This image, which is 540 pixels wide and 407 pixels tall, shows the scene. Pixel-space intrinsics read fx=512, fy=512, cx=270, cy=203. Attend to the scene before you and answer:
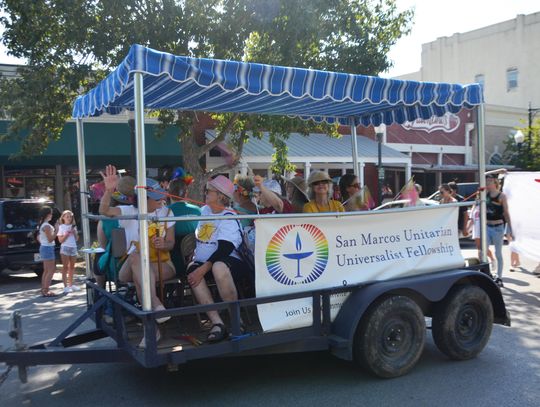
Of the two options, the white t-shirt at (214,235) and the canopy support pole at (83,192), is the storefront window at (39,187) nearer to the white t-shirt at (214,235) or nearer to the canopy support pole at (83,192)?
the canopy support pole at (83,192)

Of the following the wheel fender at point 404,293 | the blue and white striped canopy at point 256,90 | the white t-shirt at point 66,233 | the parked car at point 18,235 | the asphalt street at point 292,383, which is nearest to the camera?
the blue and white striped canopy at point 256,90

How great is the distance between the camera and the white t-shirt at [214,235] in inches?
177

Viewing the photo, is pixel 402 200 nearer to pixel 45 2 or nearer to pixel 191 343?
pixel 191 343

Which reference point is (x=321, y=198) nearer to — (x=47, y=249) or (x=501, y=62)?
(x=47, y=249)

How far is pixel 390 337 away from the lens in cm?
452

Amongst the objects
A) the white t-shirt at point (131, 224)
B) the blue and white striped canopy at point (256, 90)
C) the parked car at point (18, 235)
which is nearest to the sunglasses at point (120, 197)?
the white t-shirt at point (131, 224)

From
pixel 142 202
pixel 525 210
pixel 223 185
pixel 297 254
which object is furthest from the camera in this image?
pixel 525 210

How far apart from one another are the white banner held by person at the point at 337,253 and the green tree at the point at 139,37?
651cm

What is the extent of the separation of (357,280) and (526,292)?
505 cm

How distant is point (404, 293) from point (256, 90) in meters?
Answer: 2.27

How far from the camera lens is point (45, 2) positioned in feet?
34.4

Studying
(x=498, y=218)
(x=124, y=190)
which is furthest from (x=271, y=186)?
(x=498, y=218)

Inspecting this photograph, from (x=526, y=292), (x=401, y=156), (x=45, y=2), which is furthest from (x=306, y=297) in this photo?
(x=401, y=156)

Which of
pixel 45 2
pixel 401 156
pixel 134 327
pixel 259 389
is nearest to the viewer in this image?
pixel 259 389
